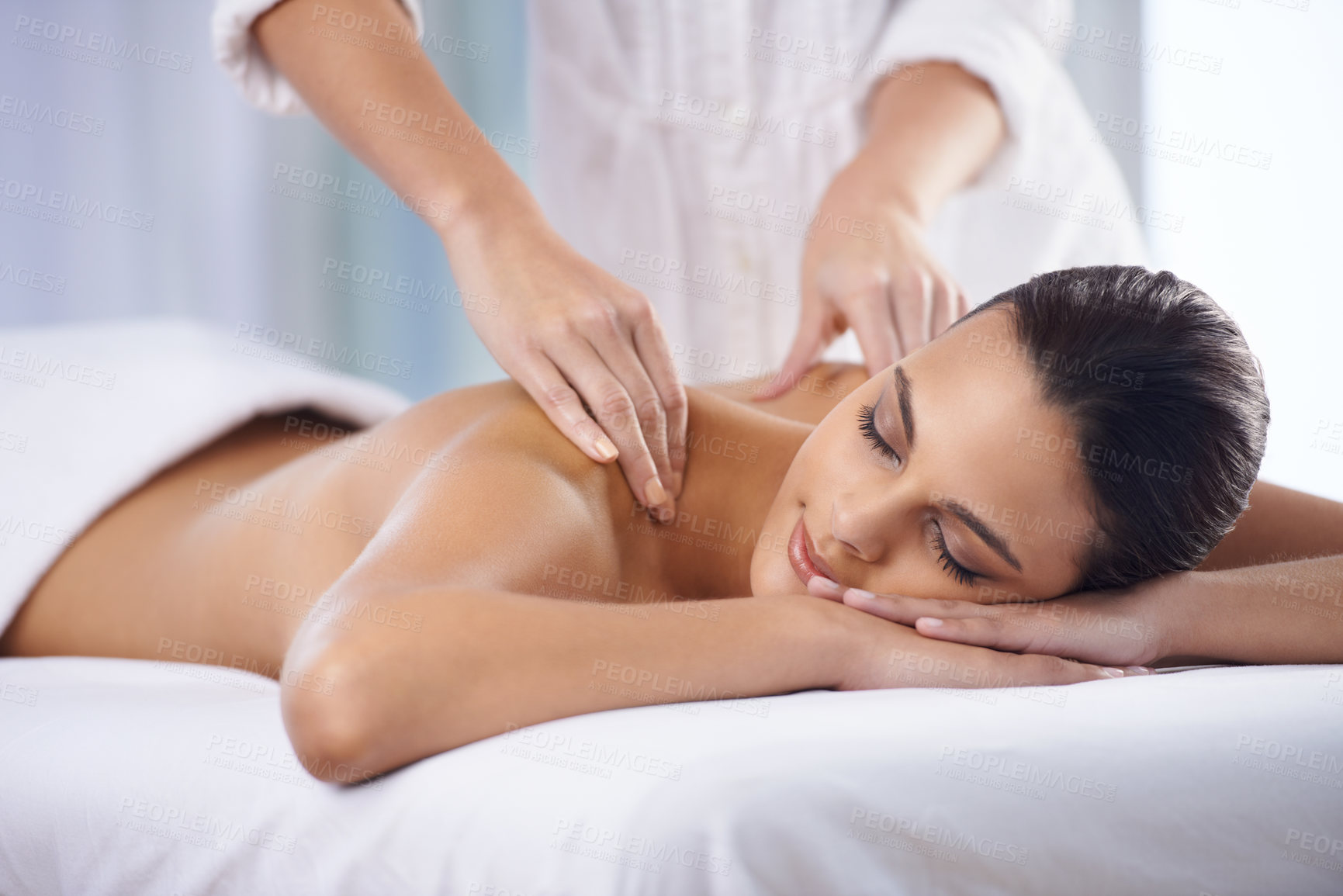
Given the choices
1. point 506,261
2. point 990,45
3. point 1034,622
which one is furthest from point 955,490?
point 990,45

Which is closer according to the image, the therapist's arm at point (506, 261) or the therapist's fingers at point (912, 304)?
the therapist's arm at point (506, 261)

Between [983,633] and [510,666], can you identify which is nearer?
[510,666]

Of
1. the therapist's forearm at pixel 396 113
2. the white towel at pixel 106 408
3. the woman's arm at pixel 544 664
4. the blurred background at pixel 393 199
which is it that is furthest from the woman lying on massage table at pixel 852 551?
the blurred background at pixel 393 199

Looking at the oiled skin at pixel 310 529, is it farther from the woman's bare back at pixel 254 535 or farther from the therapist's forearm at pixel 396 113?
the therapist's forearm at pixel 396 113

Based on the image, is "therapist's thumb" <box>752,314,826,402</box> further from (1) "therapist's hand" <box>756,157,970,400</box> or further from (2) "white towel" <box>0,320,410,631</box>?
(2) "white towel" <box>0,320,410,631</box>

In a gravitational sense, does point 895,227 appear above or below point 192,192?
above

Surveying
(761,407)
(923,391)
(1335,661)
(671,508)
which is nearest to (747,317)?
(761,407)

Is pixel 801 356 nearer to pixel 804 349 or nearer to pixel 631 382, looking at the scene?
pixel 804 349

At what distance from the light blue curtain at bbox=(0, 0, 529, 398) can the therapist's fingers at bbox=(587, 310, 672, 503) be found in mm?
2200

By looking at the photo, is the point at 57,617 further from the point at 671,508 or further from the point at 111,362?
the point at 671,508

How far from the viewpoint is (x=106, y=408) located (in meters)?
1.54

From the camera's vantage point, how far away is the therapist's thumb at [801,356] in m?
1.57

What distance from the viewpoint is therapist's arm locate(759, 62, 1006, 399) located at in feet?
4.91

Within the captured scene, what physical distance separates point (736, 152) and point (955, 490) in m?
1.27
